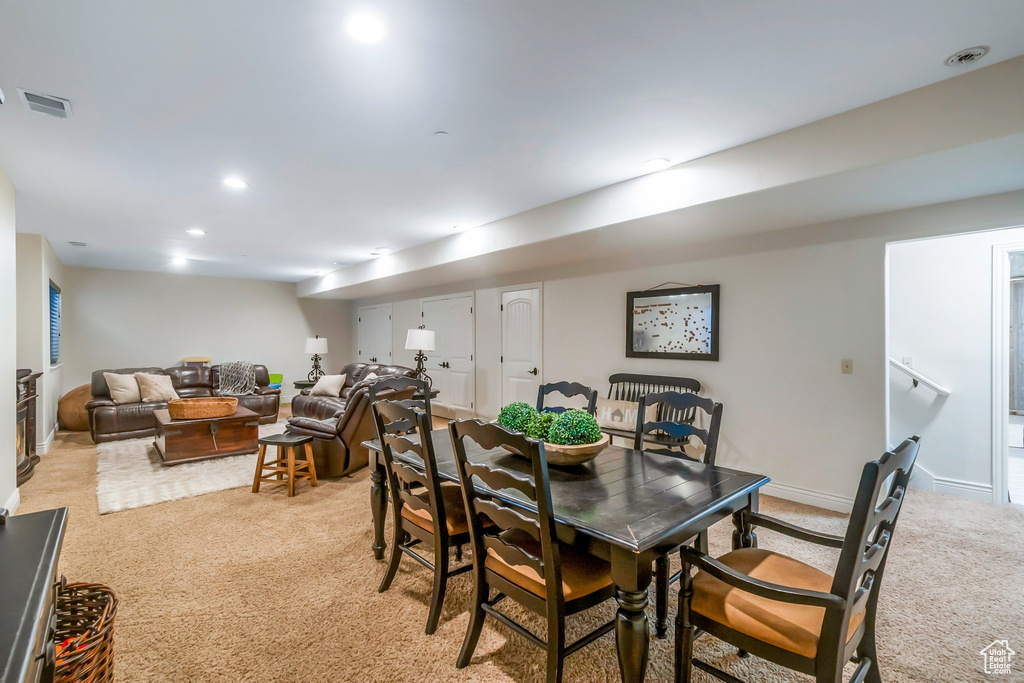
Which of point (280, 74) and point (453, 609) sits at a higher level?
point (280, 74)

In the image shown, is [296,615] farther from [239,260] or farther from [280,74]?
[239,260]

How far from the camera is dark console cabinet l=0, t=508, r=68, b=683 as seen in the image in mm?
687

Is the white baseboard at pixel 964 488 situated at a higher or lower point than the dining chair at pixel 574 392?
lower

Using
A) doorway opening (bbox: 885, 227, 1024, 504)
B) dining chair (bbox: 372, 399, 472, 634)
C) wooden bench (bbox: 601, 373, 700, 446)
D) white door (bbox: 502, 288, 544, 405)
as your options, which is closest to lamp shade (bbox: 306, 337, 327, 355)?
white door (bbox: 502, 288, 544, 405)

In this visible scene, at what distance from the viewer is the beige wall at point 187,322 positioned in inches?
278

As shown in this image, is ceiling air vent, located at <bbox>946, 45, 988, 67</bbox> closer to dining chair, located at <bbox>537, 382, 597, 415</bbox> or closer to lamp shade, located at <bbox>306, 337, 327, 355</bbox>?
dining chair, located at <bbox>537, 382, 597, 415</bbox>

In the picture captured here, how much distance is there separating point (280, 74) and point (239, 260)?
5.51 metres

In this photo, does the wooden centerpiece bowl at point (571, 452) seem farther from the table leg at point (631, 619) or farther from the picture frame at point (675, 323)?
the picture frame at point (675, 323)

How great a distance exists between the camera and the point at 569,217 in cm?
376

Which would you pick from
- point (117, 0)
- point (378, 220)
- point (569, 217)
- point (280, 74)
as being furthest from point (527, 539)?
point (378, 220)

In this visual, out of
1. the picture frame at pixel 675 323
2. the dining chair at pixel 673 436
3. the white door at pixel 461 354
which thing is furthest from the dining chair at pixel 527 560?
the white door at pixel 461 354

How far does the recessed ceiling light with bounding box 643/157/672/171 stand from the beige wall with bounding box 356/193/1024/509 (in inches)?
48.7

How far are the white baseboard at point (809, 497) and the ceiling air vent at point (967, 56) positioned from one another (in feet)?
8.52

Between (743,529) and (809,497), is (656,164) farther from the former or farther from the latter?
(809,497)
